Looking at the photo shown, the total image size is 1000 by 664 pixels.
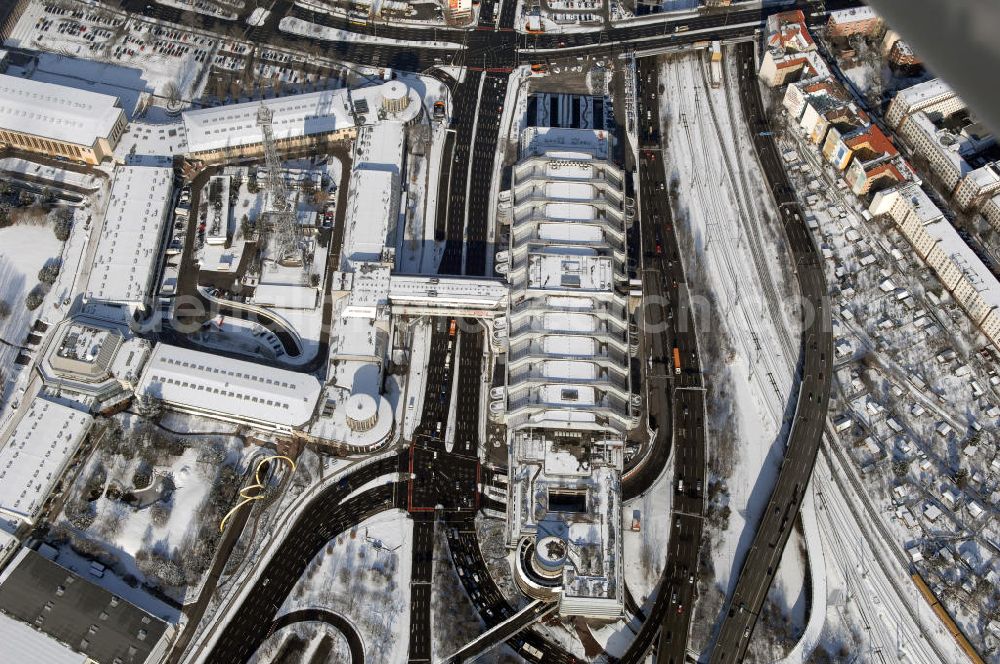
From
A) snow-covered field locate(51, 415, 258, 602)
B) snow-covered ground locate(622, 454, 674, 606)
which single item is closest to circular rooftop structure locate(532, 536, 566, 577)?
snow-covered ground locate(622, 454, 674, 606)

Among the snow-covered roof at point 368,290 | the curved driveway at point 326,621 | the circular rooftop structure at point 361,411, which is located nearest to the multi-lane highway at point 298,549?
the curved driveway at point 326,621

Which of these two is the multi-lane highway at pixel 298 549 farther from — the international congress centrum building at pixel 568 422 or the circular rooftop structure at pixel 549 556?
the circular rooftop structure at pixel 549 556

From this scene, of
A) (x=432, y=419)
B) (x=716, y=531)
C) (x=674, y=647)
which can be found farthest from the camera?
(x=432, y=419)

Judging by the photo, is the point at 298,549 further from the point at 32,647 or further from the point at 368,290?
the point at 368,290

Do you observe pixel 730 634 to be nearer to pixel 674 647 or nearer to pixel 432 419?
pixel 674 647

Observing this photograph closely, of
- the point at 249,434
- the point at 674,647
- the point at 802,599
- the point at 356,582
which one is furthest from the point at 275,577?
the point at 802,599

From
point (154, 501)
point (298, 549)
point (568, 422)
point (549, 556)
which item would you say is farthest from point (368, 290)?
point (549, 556)

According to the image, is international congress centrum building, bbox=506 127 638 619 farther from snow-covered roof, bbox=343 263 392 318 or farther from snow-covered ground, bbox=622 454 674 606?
snow-covered roof, bbox=343 263 392 318
